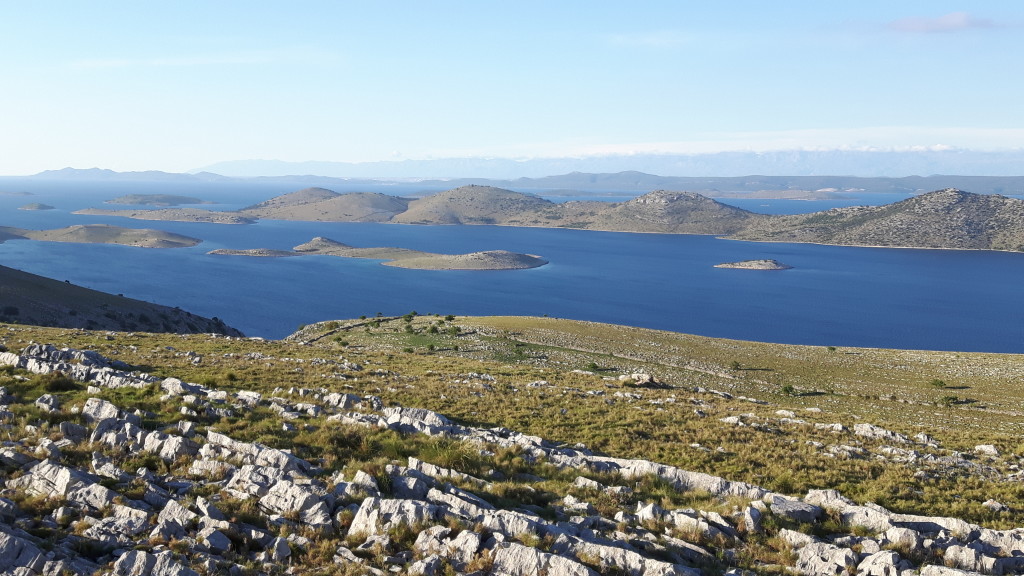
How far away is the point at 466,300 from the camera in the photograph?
573 ft

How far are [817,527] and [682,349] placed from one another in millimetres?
48093

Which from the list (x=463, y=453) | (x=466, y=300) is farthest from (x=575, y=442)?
(x=466, y=300)

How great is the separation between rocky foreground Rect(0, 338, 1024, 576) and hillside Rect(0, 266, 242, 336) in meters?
66.9

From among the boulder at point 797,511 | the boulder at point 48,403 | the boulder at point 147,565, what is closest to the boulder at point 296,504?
the boulder at point 147,565

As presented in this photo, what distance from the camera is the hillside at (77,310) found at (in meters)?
72.2

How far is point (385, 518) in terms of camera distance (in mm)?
12328

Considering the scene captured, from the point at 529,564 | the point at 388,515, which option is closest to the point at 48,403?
the point at 388,515

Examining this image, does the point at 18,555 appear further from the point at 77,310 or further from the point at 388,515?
the point at 77,310

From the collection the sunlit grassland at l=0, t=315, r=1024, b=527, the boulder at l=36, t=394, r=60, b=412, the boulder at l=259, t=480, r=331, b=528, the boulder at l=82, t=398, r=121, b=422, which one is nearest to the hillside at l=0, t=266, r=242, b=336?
the sunlit grassland at l=0, t=315, r=1024, b=527

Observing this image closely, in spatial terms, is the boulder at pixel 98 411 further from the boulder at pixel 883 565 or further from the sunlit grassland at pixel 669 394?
the boulder at pixel 883 565

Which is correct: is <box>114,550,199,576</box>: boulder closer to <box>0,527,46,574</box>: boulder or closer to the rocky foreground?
the rocky foreground

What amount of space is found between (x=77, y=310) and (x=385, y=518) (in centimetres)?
8248

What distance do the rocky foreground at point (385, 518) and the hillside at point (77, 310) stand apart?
2634 inches

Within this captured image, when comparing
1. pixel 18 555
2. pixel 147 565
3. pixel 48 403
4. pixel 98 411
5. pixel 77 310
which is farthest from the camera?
pixel 77 310
